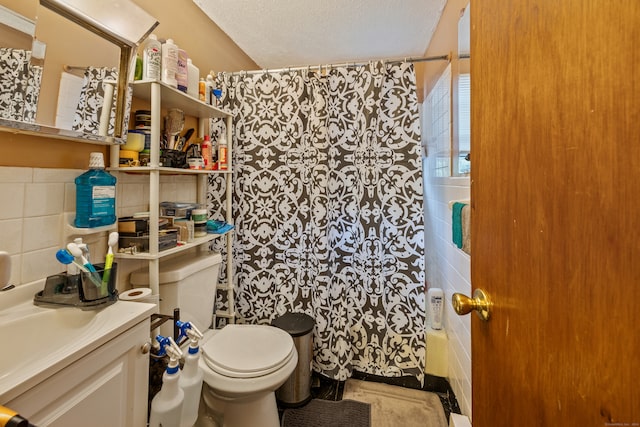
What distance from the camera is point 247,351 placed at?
1324 mm

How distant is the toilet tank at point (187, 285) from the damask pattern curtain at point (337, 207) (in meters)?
0.35

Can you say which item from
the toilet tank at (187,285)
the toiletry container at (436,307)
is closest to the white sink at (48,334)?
the toilet tank at (187,285)

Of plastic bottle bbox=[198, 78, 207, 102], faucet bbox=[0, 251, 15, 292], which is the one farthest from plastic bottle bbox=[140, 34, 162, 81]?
faucet bbox=[0, 251, 15, 292]

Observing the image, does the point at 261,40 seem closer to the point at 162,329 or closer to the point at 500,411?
the point at 162,329

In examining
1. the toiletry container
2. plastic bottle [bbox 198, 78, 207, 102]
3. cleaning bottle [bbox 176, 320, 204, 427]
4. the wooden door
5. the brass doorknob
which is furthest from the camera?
the toiletry container

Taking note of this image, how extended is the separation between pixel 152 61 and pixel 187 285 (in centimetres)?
104

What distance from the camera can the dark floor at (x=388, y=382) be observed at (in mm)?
1736

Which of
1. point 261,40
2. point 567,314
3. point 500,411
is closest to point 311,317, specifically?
point 500,411

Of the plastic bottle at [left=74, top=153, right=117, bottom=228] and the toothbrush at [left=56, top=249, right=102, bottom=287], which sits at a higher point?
the plastic bottle at [left=74, top=153, right=117, bottom=228]

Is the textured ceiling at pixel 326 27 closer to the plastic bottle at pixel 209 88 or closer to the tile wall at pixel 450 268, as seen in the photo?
the plastic bottle at pixel 209 88

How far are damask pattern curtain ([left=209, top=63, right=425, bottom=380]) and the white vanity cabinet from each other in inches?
39.3

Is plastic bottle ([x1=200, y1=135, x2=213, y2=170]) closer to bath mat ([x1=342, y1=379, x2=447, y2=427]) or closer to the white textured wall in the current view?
the white textured wall

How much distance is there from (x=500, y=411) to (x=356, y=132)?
1.50 m

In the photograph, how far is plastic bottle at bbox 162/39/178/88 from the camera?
129 cm
